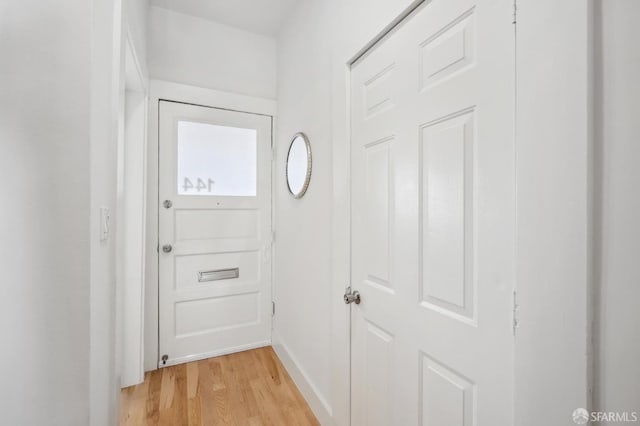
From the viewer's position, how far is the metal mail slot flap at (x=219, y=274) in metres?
2.18

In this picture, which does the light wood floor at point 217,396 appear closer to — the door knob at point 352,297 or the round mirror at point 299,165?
the door knob at point 352,297

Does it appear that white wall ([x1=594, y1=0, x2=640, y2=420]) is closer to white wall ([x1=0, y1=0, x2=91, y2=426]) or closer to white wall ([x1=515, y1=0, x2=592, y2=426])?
white wall ([x1=515, y1=0, x2=592, y2=426])

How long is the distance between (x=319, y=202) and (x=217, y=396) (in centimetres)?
144

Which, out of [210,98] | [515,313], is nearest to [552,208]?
[515,313]

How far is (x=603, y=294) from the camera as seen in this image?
497mm

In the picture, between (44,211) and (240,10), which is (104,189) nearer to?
(44,211)

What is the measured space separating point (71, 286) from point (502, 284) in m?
1.17

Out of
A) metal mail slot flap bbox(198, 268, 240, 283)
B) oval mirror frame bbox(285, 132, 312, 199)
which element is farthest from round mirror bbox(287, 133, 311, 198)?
metal mail slot flap bbox(198, 268, 240, 283)

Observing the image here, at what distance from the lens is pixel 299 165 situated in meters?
1.87

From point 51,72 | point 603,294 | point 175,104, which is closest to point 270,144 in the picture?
point 175,104

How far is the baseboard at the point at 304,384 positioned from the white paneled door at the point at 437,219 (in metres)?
0.39

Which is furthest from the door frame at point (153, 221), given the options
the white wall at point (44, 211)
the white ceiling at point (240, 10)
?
the white wall at point (44, 211)

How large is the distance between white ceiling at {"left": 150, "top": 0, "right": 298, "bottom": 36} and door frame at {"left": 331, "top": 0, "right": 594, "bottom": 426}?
1943 mm

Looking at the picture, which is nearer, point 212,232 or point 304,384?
point 304,384
